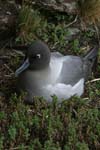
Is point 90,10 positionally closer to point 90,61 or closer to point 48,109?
point 90,61

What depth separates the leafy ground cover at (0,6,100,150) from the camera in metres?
5.21

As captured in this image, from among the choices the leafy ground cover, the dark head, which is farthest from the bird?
the leafy ground cover

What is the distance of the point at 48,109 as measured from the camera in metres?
5.60

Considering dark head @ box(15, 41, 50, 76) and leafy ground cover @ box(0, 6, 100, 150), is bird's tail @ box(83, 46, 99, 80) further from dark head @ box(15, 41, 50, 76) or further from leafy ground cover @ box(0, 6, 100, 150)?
dark head @ box(15, 41, 50, 76)

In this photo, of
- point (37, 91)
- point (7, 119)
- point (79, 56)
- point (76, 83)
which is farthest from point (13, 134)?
point (79, 56)

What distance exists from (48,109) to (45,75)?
41 cm

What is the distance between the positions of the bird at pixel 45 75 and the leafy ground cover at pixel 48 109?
134 millimetres

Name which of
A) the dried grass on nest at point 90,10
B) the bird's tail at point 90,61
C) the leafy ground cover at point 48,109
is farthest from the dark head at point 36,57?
the dried grass on nest at point 90,10

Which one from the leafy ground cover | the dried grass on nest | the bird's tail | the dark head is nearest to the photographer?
the leafy ground cover

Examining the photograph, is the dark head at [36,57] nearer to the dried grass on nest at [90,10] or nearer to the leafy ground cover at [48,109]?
the leafy ground cover at [48,109]

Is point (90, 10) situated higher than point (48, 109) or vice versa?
point (90, 10)

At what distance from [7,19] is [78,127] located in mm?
1812

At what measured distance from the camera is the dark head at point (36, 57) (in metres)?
5.68

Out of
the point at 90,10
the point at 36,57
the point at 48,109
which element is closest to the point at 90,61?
the point at 90,10
